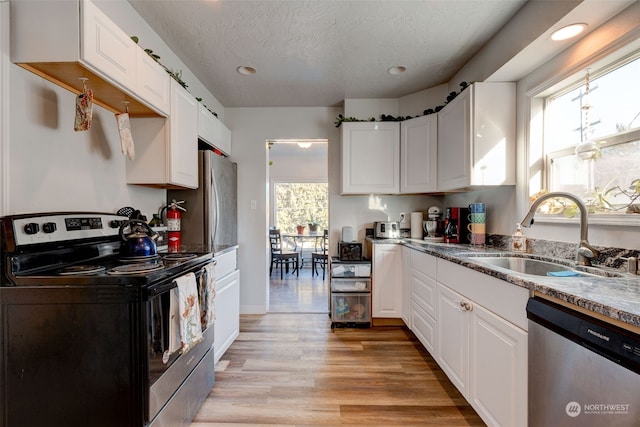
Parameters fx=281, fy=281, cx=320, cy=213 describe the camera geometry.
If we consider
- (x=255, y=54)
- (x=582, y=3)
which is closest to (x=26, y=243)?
(x=255, y=54)

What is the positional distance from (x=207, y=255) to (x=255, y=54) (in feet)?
5.54

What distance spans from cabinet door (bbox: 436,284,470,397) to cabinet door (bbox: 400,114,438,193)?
4.13 ft

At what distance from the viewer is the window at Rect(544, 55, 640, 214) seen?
4.65 ft

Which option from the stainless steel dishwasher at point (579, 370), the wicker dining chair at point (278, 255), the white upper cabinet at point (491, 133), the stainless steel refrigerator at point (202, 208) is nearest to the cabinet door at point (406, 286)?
the white upper cabinet at point (491, 133)

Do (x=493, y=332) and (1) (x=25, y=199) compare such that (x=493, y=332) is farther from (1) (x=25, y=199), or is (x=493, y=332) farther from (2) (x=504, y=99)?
(1) (x=25, y=199)

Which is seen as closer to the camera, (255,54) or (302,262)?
(255,54)

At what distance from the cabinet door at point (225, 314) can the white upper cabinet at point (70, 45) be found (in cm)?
142

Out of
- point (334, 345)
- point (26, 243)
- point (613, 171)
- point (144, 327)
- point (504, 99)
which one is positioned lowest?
point (334, 345)

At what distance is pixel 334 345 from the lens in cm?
254

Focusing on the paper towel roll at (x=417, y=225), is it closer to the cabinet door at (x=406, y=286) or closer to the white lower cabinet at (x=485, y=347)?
the cabinet door at (x=406, y=286)

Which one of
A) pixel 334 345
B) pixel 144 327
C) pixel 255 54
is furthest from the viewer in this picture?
pixel 334 345

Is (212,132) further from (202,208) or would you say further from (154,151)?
(154,151)

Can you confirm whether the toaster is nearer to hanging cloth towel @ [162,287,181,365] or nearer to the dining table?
hanging cloth towel @ [162,287,181,365]

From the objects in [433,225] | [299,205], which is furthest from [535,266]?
[299,205]
